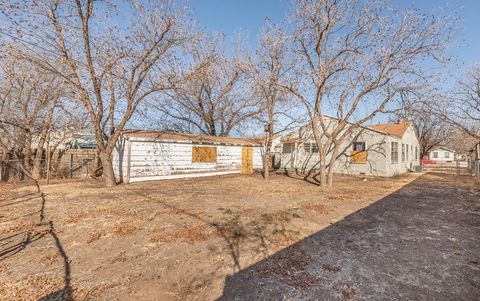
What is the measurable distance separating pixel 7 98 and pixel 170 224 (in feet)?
52.3

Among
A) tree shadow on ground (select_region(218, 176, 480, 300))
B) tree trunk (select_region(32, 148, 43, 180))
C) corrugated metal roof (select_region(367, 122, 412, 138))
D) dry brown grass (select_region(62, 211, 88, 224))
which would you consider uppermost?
corrugated metal roof (select_region(367, 122, 412, 138))

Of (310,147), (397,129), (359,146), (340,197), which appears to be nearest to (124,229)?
(340,197)

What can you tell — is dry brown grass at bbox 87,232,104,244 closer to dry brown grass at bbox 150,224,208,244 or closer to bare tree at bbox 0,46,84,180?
dry brown grass at bbox 150,224,208,244

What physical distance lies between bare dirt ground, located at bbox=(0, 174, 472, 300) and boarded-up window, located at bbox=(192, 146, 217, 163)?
24.6 ft

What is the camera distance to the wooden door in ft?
66.8

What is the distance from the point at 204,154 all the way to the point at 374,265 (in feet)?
46.8

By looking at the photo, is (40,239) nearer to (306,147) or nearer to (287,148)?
(306,147)

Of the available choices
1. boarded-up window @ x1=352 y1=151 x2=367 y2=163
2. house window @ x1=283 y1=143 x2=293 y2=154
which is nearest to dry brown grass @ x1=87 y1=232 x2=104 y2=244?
boarded-up window @ x1=352 y1=151 x2=367 y2=163

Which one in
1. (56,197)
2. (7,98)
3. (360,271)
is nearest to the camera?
(360,271)

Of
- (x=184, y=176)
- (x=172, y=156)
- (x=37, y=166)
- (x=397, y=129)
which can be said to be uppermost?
(x=397, y=129)

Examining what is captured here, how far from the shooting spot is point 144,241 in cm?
495

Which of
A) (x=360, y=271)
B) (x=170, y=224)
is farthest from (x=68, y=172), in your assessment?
(x=360, y=271)

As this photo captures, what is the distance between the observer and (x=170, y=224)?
611 centimetres

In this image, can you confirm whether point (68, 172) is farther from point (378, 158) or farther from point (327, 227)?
point (378, 158)
